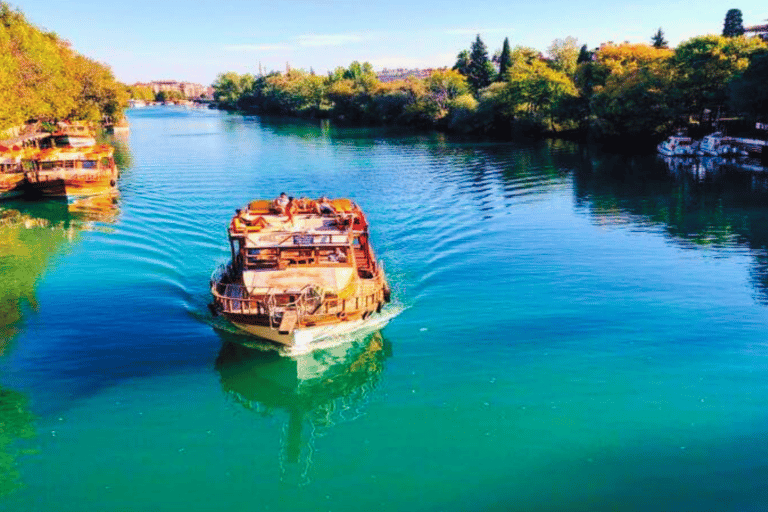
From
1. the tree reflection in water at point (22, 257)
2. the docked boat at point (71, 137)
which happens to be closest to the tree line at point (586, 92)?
the docked boat at point (71, 137)

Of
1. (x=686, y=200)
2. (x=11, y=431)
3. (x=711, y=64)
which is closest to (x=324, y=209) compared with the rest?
(x=11, y=431)

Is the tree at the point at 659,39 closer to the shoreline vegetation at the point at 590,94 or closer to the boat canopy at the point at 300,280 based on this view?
the shoreline vegetation at the point at 590,94

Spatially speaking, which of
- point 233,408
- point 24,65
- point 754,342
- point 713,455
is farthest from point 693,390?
point 24,65

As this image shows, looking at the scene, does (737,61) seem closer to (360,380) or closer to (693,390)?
(693,390)

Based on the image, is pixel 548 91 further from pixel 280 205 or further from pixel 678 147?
pixel 280 205

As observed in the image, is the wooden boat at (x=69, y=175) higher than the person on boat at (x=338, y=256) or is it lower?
higher

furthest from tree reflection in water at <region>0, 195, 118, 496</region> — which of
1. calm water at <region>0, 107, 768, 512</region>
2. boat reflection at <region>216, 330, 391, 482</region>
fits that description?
boat reflection at <region>216, 330, 391, 482</region>
